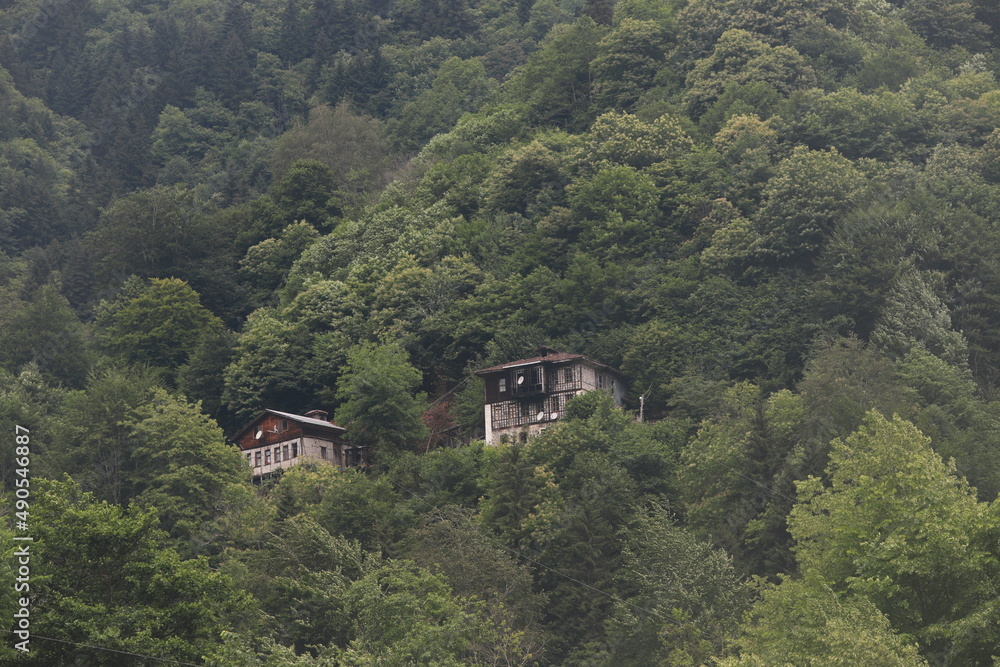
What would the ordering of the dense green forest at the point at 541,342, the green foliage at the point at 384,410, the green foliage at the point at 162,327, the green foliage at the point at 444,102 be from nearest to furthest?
1. the dense green forest at the point at 541,342
2. the green foliage at the point at 384,410
3. the green foliage at the point at 162,327
4. the green foliage at the point at 444,102

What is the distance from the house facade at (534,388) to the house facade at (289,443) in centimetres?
793

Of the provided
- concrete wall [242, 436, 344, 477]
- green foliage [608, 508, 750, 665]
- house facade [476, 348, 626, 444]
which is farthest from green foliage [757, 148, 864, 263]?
green foliage [608, 508, 750, 665]

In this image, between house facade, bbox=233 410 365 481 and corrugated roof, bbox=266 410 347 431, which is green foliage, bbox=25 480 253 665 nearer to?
house facade, bbox=233 410 365 481

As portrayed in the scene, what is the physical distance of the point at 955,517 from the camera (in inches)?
1734

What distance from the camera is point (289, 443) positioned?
3268 inches

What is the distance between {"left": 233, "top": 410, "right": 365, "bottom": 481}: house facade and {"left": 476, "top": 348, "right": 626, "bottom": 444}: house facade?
793cm

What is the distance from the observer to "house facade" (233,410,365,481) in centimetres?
8200

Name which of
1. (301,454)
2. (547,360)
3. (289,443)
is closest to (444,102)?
(547,360)

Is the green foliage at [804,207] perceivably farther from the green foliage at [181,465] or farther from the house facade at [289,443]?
the green foliage at [181,465]

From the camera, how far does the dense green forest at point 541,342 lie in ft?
151

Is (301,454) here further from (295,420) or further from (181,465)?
(181,465)

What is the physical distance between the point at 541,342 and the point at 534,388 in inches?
208

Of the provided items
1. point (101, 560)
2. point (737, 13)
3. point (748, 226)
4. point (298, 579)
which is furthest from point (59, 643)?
point (737, 13)

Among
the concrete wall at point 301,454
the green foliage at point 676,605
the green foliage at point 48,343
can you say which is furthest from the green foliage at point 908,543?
the green foliage at point 48,343
